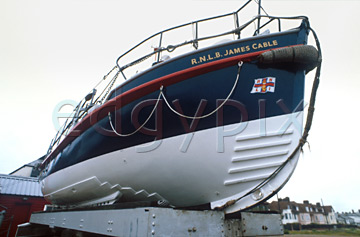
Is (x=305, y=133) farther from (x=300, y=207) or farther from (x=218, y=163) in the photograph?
(x=300, y=207)

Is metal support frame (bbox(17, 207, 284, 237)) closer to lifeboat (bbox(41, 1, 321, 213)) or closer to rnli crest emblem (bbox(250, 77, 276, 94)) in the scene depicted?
lifeboat (bbox(41, 1, 321, 213))

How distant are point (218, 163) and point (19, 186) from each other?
14.6m

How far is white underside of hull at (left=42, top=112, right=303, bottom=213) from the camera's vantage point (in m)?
2.24

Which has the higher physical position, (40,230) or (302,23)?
(302,23)

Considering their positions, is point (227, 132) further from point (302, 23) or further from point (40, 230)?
point (40, 230)

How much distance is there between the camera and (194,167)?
236cm

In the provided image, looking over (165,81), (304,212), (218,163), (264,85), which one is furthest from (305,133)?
(304,212)

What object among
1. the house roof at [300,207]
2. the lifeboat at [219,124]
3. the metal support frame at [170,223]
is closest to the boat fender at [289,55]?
the lifeboat at [219,124]

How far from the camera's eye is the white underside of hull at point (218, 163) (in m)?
2.24

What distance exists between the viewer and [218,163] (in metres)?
2.30

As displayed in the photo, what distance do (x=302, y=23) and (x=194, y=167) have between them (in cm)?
229

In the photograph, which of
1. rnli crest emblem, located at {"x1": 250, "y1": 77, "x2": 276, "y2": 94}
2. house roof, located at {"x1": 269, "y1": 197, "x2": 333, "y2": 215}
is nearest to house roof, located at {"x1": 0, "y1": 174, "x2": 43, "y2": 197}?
rnli crest emblem, located at {"x1": 250, "y1": 77, "x2": 276, "y2": 94}

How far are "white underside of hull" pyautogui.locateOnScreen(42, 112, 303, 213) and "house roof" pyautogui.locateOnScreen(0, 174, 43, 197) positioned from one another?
1270 centimetres

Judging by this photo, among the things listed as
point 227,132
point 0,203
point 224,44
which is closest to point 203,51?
point 224,44
